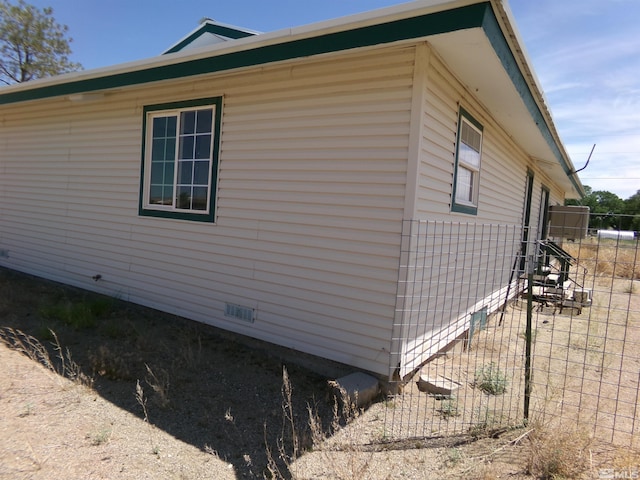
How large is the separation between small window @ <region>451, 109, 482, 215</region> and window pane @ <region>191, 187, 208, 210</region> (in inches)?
123

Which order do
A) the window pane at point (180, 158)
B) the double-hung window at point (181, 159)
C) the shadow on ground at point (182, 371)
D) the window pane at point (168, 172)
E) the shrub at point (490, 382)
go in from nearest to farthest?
1. the shadow on ground at point (182, 371)
2. the shrub at point (490, 382)
3. the double-hung window at point (181, 159)
4. the window pane at point (180, 158)
5. the window pane at point (168, 172)

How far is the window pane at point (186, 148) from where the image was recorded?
572 cm

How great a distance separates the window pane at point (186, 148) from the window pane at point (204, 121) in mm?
206

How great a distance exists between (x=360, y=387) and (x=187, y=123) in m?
4.14

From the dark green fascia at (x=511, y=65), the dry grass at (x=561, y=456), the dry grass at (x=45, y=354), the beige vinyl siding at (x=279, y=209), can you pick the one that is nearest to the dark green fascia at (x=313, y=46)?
the dark green fascia at (x=511, y=65)

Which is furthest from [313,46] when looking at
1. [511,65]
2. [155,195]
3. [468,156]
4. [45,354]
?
[45,354]

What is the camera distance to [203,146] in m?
5.58

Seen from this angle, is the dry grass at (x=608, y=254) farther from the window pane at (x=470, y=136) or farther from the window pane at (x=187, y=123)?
the window pane at (x=187, y=123)

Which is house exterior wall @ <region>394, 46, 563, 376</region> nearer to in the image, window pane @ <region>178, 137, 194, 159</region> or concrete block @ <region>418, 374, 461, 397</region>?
concrete block @ <region>418, 374, 461, 397</region>

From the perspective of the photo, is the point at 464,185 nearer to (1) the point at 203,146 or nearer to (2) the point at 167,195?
(1) the point at 203,146

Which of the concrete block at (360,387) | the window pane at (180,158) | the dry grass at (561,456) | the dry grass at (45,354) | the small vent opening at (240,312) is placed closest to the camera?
the dry grass at (561,456)

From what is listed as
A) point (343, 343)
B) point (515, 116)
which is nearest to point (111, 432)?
point (343, 343)

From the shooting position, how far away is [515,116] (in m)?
6.02

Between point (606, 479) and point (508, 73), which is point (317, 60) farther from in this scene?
point (606, 479)
